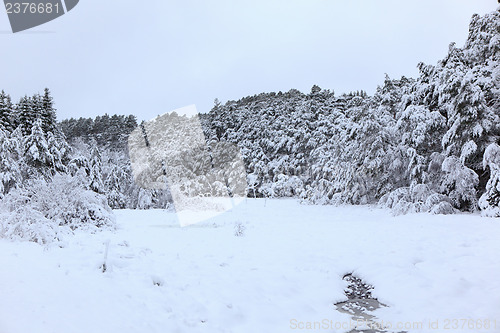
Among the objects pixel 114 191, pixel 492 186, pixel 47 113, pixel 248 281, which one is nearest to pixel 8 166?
A: pixel 47 113

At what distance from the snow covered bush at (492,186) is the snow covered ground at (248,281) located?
3.46ft

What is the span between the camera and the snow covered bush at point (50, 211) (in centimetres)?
987

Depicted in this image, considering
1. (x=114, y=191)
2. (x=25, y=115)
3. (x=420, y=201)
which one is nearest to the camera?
(x=420, y=201)

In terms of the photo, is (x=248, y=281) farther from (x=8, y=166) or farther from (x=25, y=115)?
(x=25, y=115)

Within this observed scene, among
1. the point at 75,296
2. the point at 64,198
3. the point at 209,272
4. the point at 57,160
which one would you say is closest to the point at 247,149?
the point at 57,160

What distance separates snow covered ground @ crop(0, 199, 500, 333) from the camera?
5379 millimetres

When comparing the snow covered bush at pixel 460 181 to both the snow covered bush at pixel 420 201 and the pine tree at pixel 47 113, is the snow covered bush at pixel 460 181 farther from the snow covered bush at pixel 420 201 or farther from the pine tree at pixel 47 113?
the pine tree at pixel 47 113

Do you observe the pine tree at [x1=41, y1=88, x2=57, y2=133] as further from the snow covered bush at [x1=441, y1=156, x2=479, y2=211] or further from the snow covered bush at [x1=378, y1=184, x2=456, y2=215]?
the snow covered bush at [x1=441, y1=156, x2=479, y2=211]

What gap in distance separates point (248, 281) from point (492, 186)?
35.7ft

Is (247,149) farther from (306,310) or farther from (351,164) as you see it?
(306,310)

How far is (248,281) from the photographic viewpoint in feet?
25.4

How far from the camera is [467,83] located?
14.0 m

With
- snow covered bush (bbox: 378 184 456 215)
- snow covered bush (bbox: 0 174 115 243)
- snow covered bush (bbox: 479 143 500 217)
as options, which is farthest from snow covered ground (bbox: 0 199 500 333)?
snow covered bush (bbox: 378 184 456 215)

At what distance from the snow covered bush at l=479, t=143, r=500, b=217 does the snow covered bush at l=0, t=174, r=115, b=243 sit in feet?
50.5
